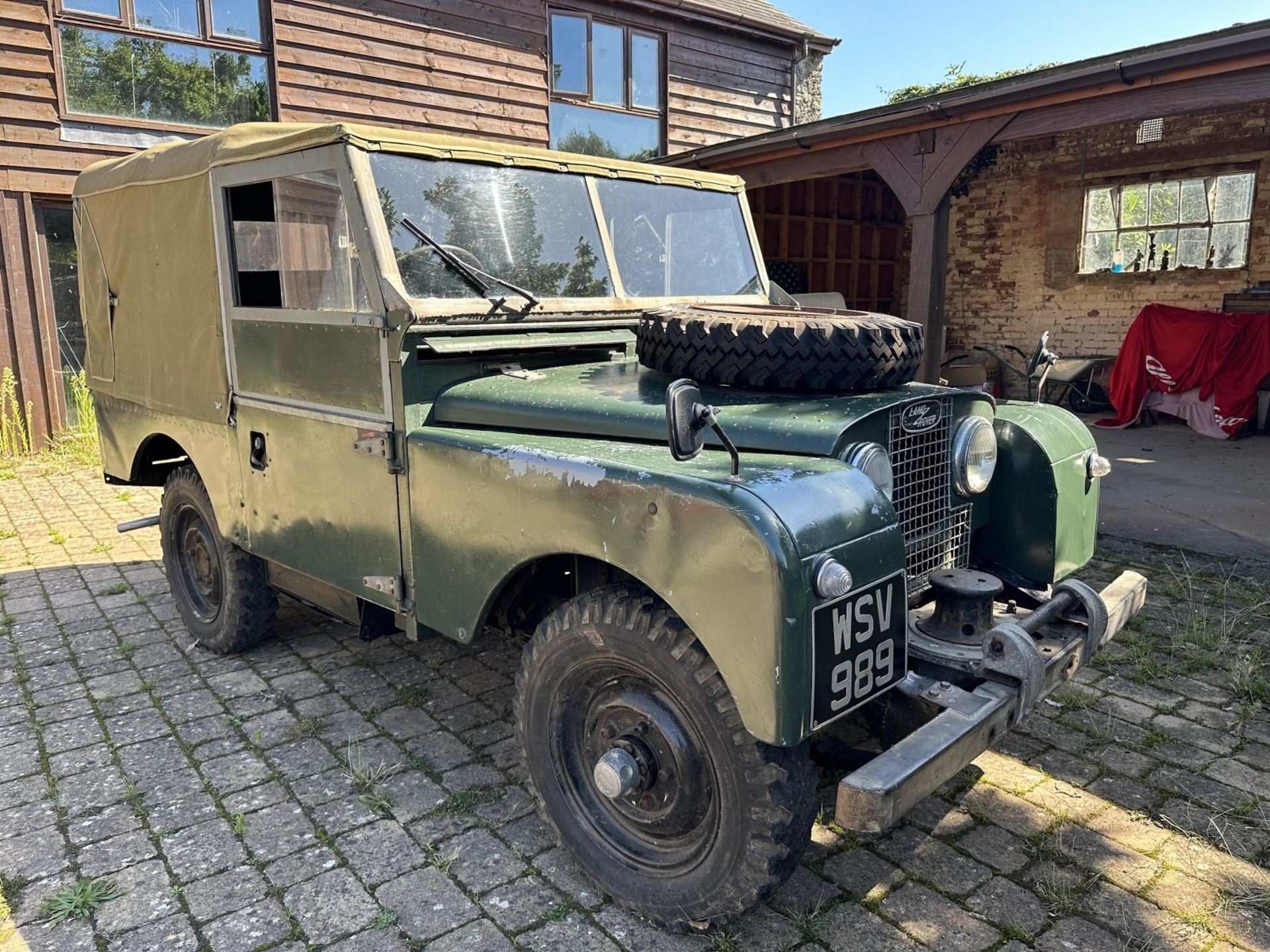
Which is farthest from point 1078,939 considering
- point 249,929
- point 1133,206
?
point 1133,206

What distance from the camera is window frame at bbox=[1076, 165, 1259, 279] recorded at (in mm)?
10609

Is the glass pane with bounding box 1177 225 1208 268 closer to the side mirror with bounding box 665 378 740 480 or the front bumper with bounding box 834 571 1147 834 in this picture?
the front bumper with bounding box 834 571 1147 834

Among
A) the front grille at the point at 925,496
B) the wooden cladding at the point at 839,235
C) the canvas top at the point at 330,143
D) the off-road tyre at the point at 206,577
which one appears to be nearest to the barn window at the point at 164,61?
the canvas top at the point at 330,143

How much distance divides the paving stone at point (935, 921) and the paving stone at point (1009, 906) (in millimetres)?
45

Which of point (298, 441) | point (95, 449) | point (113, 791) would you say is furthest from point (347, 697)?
point (95, 449)

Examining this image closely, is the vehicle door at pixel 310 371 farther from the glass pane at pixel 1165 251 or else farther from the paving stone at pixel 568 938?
the glass pane at pixel 1165 251

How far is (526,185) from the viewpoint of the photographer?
3232mm

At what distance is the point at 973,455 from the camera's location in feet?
8.87

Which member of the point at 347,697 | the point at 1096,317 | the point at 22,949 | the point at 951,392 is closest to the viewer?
the point at 22,949

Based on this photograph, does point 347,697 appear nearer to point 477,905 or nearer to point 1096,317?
point 477,905

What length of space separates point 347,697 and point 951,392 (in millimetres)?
2643

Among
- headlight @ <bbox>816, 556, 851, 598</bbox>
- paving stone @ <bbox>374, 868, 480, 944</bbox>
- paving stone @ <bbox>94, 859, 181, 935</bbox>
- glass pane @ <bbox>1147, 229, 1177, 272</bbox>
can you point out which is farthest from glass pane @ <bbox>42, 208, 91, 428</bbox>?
glass pane @ <bbox>1147, 229, 1177, 272</bbox>

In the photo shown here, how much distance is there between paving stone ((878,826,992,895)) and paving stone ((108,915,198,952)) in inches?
75.3

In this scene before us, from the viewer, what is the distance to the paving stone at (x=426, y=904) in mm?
2340
